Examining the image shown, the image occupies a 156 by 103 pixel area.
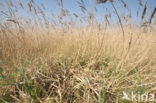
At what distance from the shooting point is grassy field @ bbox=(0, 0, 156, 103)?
2.20 feet

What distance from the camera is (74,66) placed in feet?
3.34

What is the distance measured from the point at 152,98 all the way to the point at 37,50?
57.5 inches

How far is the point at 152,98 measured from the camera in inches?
23.3

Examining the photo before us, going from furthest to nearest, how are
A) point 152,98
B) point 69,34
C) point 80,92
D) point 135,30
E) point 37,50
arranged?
point 69,34 → point 37,50 → point 135,30 → point 80,92 → point 152,98

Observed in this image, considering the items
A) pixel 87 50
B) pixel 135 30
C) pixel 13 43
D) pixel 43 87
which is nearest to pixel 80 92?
pixel 43 87

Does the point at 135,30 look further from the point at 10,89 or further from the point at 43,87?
the point at 10,89

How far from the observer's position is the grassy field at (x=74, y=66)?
669mm

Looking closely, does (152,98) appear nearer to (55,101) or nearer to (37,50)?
(55,101)

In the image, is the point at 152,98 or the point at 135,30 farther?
the point at 135,30

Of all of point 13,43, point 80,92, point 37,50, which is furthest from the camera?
point 37,50

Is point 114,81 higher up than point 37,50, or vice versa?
point 37,50

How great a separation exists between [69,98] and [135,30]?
0.96m

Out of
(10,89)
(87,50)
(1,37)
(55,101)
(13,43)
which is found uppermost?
(1,37)

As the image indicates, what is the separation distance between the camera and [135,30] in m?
0.96
